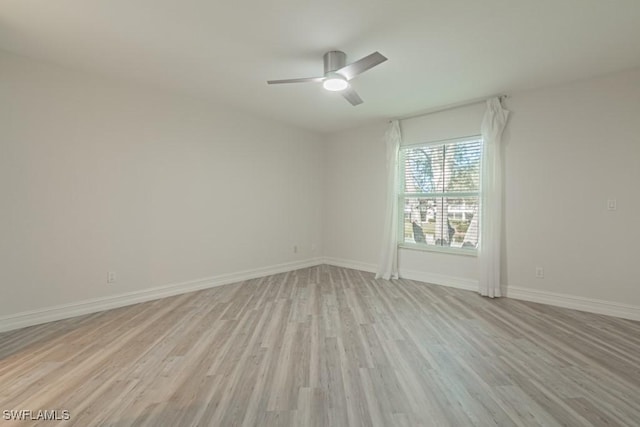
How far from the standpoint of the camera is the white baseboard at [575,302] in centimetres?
315

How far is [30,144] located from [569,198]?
19.6ft

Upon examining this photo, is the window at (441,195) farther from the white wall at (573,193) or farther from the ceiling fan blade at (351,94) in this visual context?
the ceiling fan blade at (351,94)

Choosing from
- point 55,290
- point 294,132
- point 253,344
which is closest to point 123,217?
point 55,290

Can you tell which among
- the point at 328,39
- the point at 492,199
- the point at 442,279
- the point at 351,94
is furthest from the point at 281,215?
the point at 492,199

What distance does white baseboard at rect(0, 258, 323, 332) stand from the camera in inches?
111

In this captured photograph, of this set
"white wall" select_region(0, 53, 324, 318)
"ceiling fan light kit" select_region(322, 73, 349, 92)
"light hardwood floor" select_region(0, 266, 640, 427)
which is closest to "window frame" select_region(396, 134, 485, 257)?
"light hardwood floor" select_region(0, 266, 640, 427)

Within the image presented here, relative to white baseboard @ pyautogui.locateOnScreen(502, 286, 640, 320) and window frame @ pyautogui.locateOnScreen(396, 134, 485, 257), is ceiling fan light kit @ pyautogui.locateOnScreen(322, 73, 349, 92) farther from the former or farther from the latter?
white baseboard @ pyautogui.locateOnScreen(502, 286, 640, 320)

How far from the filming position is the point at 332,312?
10.7 feet

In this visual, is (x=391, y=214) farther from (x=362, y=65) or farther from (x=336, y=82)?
(x=362, y=65)

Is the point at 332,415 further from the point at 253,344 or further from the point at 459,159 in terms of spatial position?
the point at 459,159

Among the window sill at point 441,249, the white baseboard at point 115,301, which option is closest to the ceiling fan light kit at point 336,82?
the window sill at point 441,249

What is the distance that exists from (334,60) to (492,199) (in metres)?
2.81

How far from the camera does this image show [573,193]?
347cm

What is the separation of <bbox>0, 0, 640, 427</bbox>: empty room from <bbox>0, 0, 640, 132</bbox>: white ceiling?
25 mm
